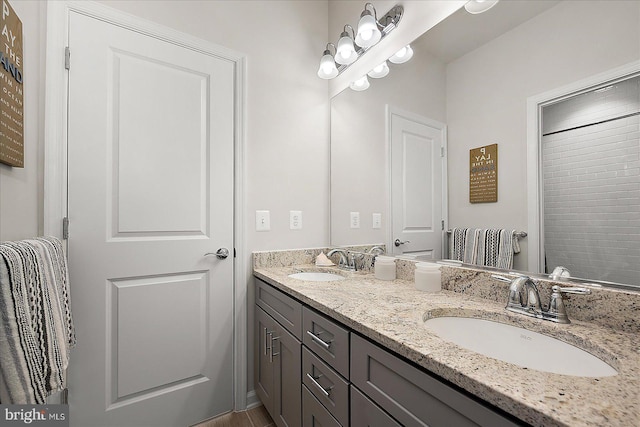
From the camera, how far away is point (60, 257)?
3.34ft

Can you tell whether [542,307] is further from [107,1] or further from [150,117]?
[107,1]

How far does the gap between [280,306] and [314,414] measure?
1.54ft

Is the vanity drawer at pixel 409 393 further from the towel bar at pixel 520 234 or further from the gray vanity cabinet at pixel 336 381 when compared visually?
the towel bar at pixel 520 234

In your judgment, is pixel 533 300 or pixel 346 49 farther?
pixel 346 49

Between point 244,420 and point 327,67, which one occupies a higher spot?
point 327,67

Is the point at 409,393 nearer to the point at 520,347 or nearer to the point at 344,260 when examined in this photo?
the point at 520,347

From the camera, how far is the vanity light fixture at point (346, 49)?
1660 mm

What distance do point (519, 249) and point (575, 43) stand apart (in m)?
0.67

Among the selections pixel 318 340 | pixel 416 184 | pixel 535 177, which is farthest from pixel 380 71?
pixel 318 340

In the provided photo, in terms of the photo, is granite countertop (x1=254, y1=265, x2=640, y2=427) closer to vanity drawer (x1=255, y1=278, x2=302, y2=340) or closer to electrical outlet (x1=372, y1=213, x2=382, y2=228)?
vanity drawer (x1=255, y1=278, x2=302, y2=340)

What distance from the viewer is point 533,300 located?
87 cm

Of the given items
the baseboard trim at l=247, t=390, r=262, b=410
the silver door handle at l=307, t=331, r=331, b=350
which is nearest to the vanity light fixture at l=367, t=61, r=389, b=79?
the silver door handle at l=307, t=331, r=331, b=350

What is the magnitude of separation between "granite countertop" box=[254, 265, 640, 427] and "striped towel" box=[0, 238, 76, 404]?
2.47 feet

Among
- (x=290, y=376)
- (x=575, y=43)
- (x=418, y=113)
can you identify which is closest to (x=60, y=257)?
(x=290, y=376)
